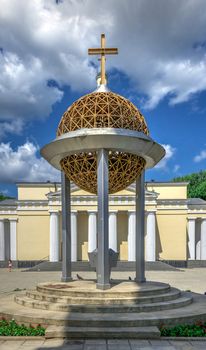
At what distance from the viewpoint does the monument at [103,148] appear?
48.1ft

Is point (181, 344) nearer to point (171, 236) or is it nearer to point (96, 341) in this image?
point (96, 341)

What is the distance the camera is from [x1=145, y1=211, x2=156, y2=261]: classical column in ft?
153

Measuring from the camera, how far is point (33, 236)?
50.8m

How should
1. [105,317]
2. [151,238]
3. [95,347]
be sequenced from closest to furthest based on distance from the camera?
[95,347] < [105,317] < [151,238]

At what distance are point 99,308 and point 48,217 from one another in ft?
128

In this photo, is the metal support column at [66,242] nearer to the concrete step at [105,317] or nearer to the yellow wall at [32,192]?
the concrete step at [105,317]

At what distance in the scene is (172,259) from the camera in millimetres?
49969

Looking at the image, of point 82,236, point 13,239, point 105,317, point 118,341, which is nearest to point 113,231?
point 82,236

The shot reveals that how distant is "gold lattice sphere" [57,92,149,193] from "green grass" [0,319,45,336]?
247 inches

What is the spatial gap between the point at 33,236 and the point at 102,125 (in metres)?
38.4

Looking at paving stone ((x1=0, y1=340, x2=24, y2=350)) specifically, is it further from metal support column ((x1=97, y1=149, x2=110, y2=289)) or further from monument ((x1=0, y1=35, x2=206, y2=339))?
metal support column ((x1=97, y1=149, x2=110, y2=289))

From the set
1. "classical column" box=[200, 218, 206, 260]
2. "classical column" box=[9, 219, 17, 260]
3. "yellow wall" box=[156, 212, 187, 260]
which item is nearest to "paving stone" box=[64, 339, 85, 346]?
"yellow wall" box=[156, 212, 187, 260]

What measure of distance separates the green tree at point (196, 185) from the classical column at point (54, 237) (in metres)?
31.4

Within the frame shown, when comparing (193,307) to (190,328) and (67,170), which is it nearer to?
(190,328)
